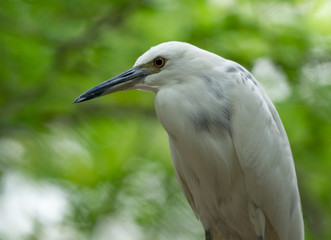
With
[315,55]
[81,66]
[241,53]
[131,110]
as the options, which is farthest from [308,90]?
[81,66]

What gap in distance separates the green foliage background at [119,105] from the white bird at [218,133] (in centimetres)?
120

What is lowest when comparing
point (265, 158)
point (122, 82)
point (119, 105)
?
point (119, 105)

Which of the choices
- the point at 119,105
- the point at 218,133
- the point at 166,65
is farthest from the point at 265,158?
the point at 119,105

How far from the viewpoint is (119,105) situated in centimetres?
306

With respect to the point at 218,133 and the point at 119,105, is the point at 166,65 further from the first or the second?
the point at 119,105

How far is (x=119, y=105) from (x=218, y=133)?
63.9 inches

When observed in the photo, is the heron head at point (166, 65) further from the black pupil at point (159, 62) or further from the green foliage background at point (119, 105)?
the green foliage background at point (119, 105)

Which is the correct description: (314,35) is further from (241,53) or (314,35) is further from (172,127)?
(172,127)

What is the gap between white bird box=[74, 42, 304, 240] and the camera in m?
1.49

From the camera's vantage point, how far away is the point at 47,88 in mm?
2887

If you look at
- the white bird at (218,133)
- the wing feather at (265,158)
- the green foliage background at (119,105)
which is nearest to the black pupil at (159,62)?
the white bird at (218,133)

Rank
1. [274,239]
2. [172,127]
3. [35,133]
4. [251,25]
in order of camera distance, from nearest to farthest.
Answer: [172,127] → [274,239] → [251,25] → [35,133]

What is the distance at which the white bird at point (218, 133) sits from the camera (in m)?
1.49

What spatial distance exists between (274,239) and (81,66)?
177 centimetres
